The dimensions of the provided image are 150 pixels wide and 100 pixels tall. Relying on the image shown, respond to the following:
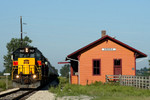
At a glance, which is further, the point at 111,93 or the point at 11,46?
the point at 11,46

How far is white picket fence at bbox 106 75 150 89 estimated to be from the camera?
20.2 metres

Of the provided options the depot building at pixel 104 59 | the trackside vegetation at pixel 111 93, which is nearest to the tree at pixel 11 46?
the depot building at pixel 104 59

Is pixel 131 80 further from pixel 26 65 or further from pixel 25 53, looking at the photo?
pixel 25 53

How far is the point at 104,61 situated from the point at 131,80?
14.6ft

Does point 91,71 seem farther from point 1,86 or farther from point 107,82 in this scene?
point 1,86

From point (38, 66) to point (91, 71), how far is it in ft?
18.4

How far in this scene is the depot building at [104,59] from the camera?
2647 cm

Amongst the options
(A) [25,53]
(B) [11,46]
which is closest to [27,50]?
(A) [25,53]

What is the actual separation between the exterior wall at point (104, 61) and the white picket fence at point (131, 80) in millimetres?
699

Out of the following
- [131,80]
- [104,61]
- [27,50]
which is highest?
[27,50]

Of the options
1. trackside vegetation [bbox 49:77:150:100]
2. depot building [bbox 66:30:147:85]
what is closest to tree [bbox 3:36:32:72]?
depot building [bbox 66:30:147:85]

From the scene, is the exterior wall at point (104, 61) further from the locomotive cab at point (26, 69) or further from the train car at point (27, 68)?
the locomotive cab at point (26, 69)

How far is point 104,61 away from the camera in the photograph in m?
26.6

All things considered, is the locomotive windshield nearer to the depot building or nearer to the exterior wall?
the depot building
